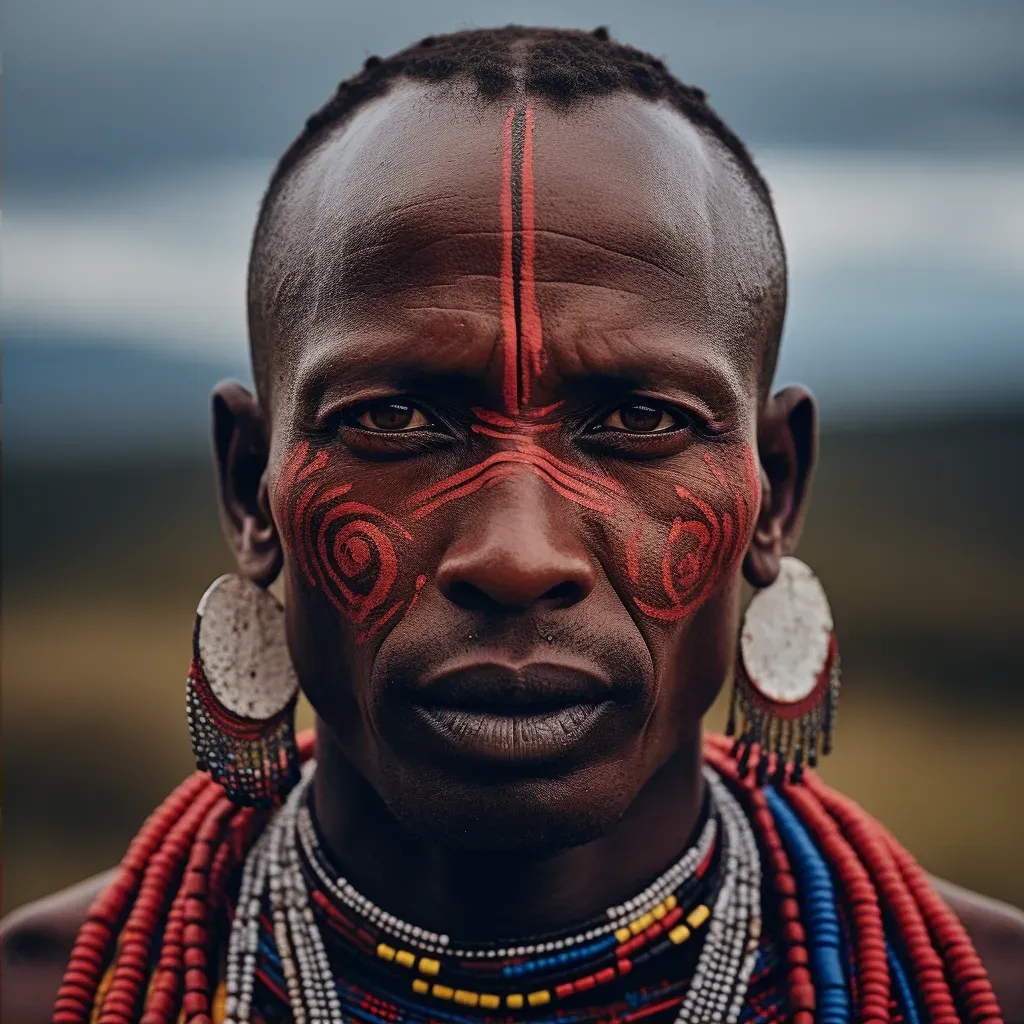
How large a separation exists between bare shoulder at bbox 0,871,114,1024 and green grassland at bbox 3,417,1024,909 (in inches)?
188

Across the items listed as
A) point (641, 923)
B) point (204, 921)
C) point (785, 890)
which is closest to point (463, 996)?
point (641, 923)

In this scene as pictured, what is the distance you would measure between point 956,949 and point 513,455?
1.65 m

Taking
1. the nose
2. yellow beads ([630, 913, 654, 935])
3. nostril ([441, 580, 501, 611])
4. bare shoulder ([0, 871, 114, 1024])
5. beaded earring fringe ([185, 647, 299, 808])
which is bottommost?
bare shoulder ([0, 871, 114, 1024])

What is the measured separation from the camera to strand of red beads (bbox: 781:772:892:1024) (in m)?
2.85

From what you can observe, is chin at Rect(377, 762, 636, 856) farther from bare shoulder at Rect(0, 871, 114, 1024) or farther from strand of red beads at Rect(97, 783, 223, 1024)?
bare shoulder at Rect(0, 871, 114, 1024)

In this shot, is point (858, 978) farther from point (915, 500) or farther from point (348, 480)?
point (915, 500)

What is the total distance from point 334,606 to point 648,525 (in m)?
0.66

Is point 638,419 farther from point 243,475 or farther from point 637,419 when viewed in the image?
point 243,475

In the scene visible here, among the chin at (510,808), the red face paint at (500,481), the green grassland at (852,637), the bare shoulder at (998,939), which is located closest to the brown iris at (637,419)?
the red face paint at (500,481)

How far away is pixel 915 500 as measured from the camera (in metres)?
14.6

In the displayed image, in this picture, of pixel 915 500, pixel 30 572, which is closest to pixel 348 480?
pixel 30 572

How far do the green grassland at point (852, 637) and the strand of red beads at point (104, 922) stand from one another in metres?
4.97

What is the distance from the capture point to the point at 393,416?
251cm

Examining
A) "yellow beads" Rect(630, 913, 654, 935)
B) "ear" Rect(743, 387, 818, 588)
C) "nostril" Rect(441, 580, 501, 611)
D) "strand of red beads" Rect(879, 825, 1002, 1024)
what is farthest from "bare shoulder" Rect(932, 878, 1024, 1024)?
"nostril" Rect(441, 580, 501, 611)
